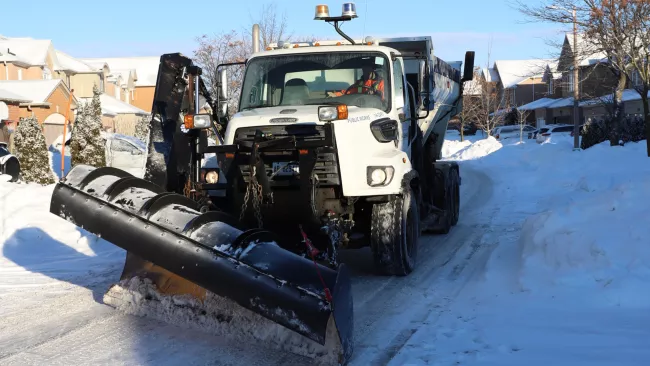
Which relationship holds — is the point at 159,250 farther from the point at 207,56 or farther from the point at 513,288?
the point at 207,56

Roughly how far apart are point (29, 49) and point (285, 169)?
158 feet

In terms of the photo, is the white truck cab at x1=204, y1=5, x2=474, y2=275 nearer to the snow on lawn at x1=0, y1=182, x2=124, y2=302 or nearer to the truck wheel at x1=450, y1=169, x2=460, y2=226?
the snow on lawn at x1=0, y1=182, x2=124, y2=302

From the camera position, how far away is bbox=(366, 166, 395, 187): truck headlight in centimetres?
723

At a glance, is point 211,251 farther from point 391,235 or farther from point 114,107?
point 114,107

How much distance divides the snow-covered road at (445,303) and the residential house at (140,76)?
5804 cm

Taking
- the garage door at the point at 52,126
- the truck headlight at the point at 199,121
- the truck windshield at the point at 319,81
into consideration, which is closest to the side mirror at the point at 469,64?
the truck windshield at the point at 319,81

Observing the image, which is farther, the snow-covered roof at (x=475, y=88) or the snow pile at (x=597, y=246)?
the snow-covered roof at (x=475, y=88)

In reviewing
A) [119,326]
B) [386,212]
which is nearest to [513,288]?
[386,212]

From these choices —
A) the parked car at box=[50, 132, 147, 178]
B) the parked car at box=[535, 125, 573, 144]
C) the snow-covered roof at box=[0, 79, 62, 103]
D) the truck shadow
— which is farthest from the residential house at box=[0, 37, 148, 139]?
the parked car at box=[535, 125, 573, 144]

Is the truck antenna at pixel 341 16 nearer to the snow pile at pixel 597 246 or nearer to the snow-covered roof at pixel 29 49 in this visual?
the snow pile at pixel 597 246

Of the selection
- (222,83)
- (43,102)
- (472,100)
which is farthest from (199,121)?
(472,100)

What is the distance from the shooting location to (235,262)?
482cm

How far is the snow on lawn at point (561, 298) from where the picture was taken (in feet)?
16.0

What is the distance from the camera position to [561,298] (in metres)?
6.25
